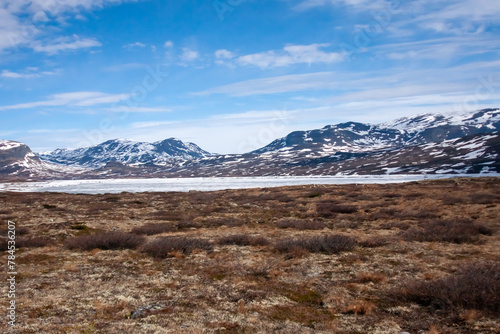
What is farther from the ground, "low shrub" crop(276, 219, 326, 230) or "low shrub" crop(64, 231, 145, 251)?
"low shrub" crop(64, 231, 145, 251)

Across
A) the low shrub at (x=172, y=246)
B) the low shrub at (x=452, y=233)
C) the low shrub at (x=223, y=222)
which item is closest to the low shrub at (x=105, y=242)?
the low shrub at (x=172, y=246)

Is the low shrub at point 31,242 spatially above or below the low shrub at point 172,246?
above

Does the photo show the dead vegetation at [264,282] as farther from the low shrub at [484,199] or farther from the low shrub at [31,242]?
the low shrub at [484,199]

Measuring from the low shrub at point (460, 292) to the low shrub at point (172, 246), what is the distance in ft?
37.2

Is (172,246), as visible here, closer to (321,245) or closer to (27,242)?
(321,245)

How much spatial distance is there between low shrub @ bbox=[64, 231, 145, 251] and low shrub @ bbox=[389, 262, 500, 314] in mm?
15345

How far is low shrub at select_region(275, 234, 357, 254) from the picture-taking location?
17391mm

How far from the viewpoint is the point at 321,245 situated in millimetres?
17578

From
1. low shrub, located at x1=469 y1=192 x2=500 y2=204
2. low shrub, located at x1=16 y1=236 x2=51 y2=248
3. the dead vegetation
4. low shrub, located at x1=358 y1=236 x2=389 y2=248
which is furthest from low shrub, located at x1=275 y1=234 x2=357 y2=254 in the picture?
low shrub, located at x1=469 y1=192 x2=500 y2=204

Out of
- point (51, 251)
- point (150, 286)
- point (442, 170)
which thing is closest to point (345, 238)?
point (150, 286)

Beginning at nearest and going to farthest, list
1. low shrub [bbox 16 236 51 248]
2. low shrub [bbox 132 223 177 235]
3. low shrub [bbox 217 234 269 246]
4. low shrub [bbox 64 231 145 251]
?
low shrub [bbox 64 231 145 251]
low shrub [bbox 16 236 51 248]
low shrub [bbox 217 234 269 246]
low shrub [bbox 132 223 177 235]

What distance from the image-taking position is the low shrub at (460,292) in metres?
9.31

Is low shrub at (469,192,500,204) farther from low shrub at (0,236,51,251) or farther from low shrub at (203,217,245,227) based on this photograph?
low shrub at (0,236,51,251)

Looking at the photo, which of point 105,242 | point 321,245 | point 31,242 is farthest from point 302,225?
point 31,242
